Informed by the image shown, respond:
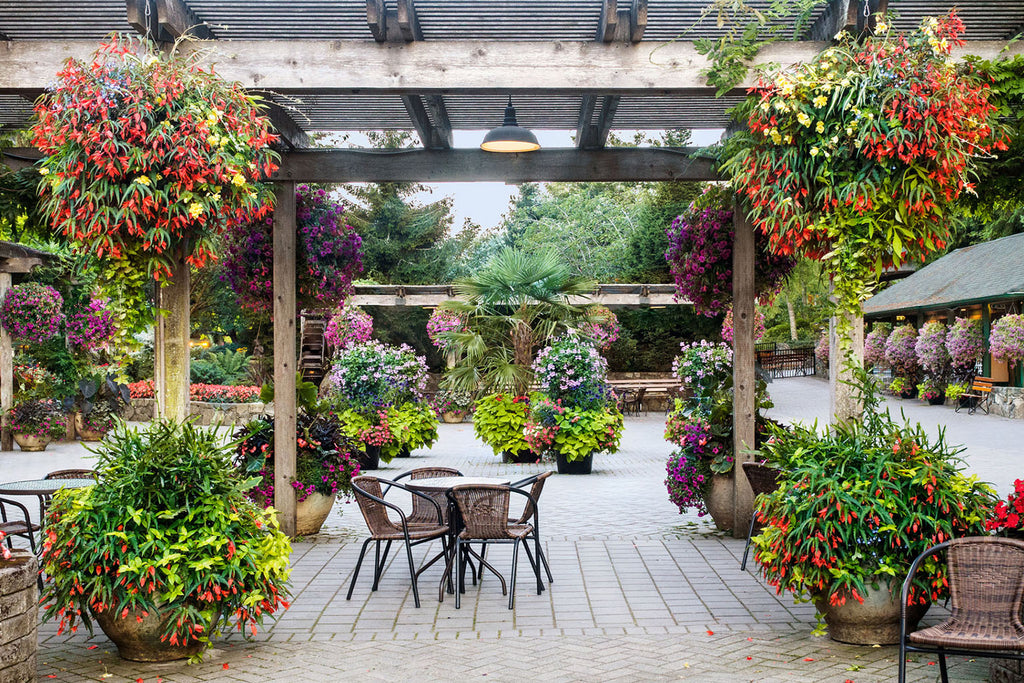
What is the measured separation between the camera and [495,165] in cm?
652

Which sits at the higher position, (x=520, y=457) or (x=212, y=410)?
(x=212, y=410)

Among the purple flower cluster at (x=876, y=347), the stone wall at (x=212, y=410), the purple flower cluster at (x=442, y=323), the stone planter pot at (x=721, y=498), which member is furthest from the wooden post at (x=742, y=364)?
the purple flower cluster at (x=876, y=347)

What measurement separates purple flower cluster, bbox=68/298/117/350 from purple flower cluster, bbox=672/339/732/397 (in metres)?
9.35

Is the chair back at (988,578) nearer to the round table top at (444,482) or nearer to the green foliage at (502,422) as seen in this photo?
the round table top at (444,482)

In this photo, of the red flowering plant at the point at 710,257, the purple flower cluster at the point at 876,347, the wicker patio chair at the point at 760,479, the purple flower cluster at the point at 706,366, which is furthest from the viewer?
the purple flower cluster at the point at 876,347

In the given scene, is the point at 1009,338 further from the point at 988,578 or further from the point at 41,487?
the point at 41,487

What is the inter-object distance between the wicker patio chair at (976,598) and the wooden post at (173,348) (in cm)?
339

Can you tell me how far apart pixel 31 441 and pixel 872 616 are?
1319cm

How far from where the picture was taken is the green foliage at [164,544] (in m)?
3.78

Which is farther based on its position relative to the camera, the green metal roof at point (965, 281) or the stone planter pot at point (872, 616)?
the green metal roof at point (965, 281)

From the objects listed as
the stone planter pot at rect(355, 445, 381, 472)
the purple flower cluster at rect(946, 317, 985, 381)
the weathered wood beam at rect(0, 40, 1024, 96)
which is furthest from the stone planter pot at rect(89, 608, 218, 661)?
the purple flower cluster at rect(946, 317, 985, 381)

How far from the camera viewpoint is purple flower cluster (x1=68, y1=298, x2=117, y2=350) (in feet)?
47.0

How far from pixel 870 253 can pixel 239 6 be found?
3479 mm

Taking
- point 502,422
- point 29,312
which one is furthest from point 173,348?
point 29,312
